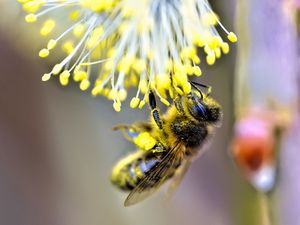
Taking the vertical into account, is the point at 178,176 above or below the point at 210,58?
below

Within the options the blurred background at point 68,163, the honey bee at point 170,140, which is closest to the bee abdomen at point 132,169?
the honey bee at point 170,140

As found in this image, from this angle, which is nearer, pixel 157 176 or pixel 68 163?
pixel 157 176

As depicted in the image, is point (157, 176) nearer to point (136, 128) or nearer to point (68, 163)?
point (136, 128)

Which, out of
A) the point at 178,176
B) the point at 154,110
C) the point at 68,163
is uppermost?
the point at 154,110

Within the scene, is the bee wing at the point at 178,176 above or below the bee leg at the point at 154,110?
below

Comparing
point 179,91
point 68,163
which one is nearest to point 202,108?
point 179,91

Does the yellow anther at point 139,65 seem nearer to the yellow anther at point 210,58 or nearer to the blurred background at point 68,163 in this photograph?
the yellow anther at point 210,58

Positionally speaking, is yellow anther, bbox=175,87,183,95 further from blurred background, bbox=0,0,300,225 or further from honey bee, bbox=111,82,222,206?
blurred background, bbox=0,0,300,225
